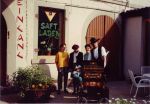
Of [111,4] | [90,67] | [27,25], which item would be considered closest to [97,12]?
[111,4]

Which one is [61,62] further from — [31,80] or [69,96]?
[31,80]

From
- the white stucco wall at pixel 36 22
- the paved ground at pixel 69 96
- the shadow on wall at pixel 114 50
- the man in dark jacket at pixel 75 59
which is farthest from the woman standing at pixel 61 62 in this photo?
the shadow on wall at pixel 114 50

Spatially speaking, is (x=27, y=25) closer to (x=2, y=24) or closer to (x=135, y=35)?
(x=2, y=24)

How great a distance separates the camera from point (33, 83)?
9305 mm

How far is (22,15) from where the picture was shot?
10820 mm

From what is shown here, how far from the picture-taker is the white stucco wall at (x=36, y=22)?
1062 centimetres

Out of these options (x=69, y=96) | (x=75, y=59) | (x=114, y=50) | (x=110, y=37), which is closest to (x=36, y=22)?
(x=75, y=59)

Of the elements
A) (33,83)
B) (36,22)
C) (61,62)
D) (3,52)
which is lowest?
(33,83)

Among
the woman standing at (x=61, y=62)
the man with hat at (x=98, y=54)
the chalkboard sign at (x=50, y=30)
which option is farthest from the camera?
the chalkboard sign at (x=50, y=30)

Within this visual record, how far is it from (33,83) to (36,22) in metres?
2.71

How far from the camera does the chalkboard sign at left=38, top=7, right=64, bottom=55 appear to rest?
11547 mm

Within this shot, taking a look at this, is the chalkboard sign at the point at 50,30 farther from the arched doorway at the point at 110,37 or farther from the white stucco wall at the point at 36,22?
the arched doorway at the point at 110,37

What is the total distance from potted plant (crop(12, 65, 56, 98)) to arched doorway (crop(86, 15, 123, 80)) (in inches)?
160

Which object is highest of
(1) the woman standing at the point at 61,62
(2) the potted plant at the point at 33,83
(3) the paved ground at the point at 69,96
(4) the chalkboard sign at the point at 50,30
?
(4) the chalkboard sign at the point at 50,30
